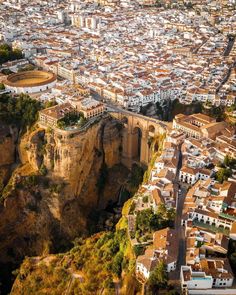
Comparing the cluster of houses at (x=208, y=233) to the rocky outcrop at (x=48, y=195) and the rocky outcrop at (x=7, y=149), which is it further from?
the rocky outcrop at (x=7, y=149)

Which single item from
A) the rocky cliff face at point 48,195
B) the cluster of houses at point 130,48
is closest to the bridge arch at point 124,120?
the rocky cliff face at point 48,195

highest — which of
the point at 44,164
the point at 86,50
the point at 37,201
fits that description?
the point at 86,50

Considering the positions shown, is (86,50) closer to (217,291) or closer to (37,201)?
(37,201)

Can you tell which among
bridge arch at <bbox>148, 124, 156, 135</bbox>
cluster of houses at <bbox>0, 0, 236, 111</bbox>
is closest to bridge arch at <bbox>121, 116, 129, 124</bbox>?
cluster of houses at <bbox>0, 0, 236, 111</bbox>

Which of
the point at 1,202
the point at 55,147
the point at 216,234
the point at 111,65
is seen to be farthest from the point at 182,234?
the point at 111,65

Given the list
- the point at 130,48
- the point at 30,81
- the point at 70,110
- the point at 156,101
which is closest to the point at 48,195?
the point at 70,110

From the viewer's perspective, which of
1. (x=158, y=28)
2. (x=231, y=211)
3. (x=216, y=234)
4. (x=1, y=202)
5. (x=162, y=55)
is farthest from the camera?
(x=158, y=28)

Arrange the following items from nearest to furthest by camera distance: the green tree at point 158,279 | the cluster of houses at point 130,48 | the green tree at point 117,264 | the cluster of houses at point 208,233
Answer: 1. the green tree at point 158,279
2. the cluster of houses at point 208,233
3. the green tree at point 117,264
4. the cluster of houses at point 130,48
